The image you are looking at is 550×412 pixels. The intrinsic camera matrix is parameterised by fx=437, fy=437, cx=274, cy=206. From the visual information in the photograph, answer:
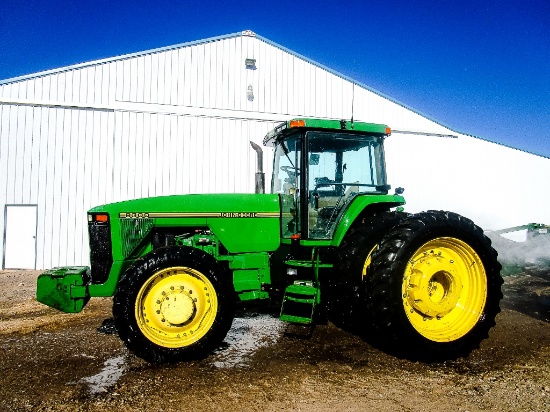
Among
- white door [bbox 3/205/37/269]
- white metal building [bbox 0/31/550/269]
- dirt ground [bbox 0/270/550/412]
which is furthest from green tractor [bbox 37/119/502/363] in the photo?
white door [bbox 3/205/37/269]

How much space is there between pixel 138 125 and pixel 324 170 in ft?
26.7

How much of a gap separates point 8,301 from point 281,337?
5.22 metres

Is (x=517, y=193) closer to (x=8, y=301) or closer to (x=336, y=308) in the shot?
(x=336, y=308)

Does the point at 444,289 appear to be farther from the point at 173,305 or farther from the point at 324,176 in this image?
the point at 173,305

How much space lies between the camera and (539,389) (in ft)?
11.3

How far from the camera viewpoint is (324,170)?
5.09 m

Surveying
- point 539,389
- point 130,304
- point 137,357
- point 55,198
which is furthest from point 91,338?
point 55,198

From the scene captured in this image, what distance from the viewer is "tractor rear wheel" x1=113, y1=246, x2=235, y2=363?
12.9 ft

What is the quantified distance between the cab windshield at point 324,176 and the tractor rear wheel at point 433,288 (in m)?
0.93

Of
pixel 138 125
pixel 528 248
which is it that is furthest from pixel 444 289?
pixel 138 125

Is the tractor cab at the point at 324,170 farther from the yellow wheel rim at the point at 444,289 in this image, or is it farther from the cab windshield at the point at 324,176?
the yellow wheel rim at the point at 444,289

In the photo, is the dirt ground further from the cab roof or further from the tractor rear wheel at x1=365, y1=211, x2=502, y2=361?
the cab roof

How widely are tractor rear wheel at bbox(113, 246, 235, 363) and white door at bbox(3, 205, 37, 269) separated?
8982mm

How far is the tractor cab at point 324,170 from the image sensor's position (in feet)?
16.0
